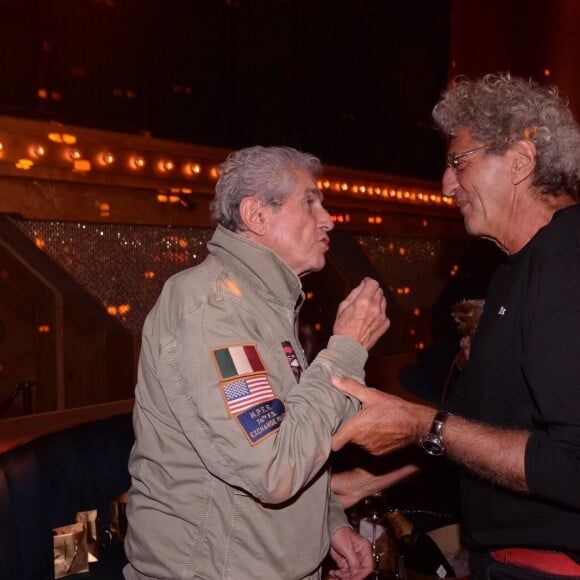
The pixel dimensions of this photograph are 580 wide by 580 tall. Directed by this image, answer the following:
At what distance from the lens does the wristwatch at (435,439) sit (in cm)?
141

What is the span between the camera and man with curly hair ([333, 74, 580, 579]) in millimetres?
1279

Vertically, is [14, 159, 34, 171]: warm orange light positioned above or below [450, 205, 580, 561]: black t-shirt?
above

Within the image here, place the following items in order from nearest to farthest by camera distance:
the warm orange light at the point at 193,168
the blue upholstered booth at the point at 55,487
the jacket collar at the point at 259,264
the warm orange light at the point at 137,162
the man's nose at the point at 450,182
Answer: the jacket collar at the point at 259,264, the man's nose at the point at 450,182, the blue upholstered booth at the point at 55,487, the warm orange light at the point at 137,162, the warm orange light at the point at 193,168

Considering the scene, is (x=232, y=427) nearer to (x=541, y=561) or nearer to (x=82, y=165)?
(x=541, y=561)

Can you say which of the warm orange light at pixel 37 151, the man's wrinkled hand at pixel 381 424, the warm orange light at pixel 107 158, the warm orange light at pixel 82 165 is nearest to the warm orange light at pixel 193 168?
the warm orange light at pixel 107 158

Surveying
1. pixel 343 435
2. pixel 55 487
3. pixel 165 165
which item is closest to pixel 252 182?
pixel 343 435

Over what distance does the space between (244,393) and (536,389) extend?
582mm

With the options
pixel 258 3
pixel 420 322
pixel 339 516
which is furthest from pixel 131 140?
pixel 420 322

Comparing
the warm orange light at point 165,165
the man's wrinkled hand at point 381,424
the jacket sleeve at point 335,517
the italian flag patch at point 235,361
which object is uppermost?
the warm orange light at point 165,165

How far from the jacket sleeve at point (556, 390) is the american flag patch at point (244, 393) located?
0.54 metres

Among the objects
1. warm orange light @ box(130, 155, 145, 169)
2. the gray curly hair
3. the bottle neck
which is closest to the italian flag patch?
the gray curly hair

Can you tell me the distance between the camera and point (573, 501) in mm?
1287

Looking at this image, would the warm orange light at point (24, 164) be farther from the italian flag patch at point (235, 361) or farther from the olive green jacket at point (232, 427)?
the italian flag patch at point (235, 361)

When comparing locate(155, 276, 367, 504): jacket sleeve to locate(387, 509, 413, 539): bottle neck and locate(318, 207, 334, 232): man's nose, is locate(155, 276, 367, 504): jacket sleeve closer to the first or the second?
locate(318, 207, 334, 232): man's nose
